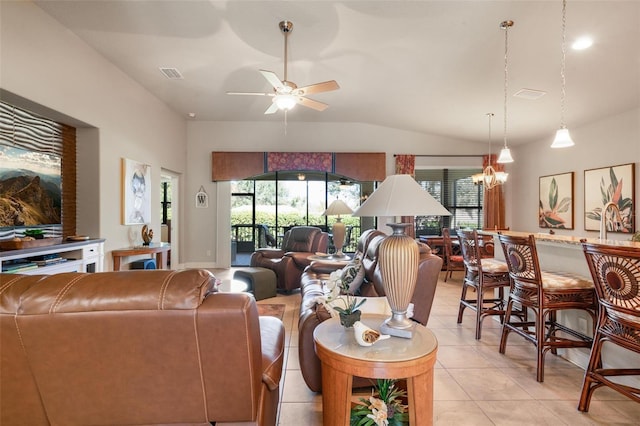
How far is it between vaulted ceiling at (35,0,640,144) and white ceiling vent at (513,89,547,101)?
7cm

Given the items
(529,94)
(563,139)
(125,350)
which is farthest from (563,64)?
(125,350)

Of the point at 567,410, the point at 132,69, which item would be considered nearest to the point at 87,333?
the point at 567,410

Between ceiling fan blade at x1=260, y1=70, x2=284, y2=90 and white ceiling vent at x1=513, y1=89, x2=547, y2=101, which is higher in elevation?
white ceiling vent at x1=513, y1=89, x2=547, y2=101

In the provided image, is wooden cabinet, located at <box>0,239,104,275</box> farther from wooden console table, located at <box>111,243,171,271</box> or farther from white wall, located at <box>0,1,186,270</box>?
white wall, located at <box>0,1,186,270</box>

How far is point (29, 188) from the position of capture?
331 centimetres

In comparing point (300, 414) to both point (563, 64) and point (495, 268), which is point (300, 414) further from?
point (563, 64)

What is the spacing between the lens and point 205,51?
13.0ft

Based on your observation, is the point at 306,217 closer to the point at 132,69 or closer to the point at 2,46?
the point at 132,69

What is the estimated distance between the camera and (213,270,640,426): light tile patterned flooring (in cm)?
194

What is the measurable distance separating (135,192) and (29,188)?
1.55 meters

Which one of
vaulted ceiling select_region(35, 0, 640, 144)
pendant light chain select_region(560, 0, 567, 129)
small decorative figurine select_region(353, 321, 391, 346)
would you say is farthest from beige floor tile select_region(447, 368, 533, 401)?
vaulted ceiling select_region(35, 0, 640, 144)

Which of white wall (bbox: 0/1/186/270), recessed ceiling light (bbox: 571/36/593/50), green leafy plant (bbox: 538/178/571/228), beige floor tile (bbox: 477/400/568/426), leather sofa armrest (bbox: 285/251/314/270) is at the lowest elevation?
beige floor tile (bbox: 477/400/568/426)

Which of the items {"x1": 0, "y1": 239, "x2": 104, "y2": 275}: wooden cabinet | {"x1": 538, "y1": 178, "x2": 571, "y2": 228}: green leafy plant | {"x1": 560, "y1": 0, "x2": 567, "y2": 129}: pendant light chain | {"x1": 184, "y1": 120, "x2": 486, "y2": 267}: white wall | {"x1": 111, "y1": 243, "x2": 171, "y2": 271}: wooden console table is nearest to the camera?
{"x1": 0, "y1": 239, "x2": 104, "y2": 275}: wooden cabinet

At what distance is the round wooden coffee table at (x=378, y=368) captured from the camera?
55.0 inches
